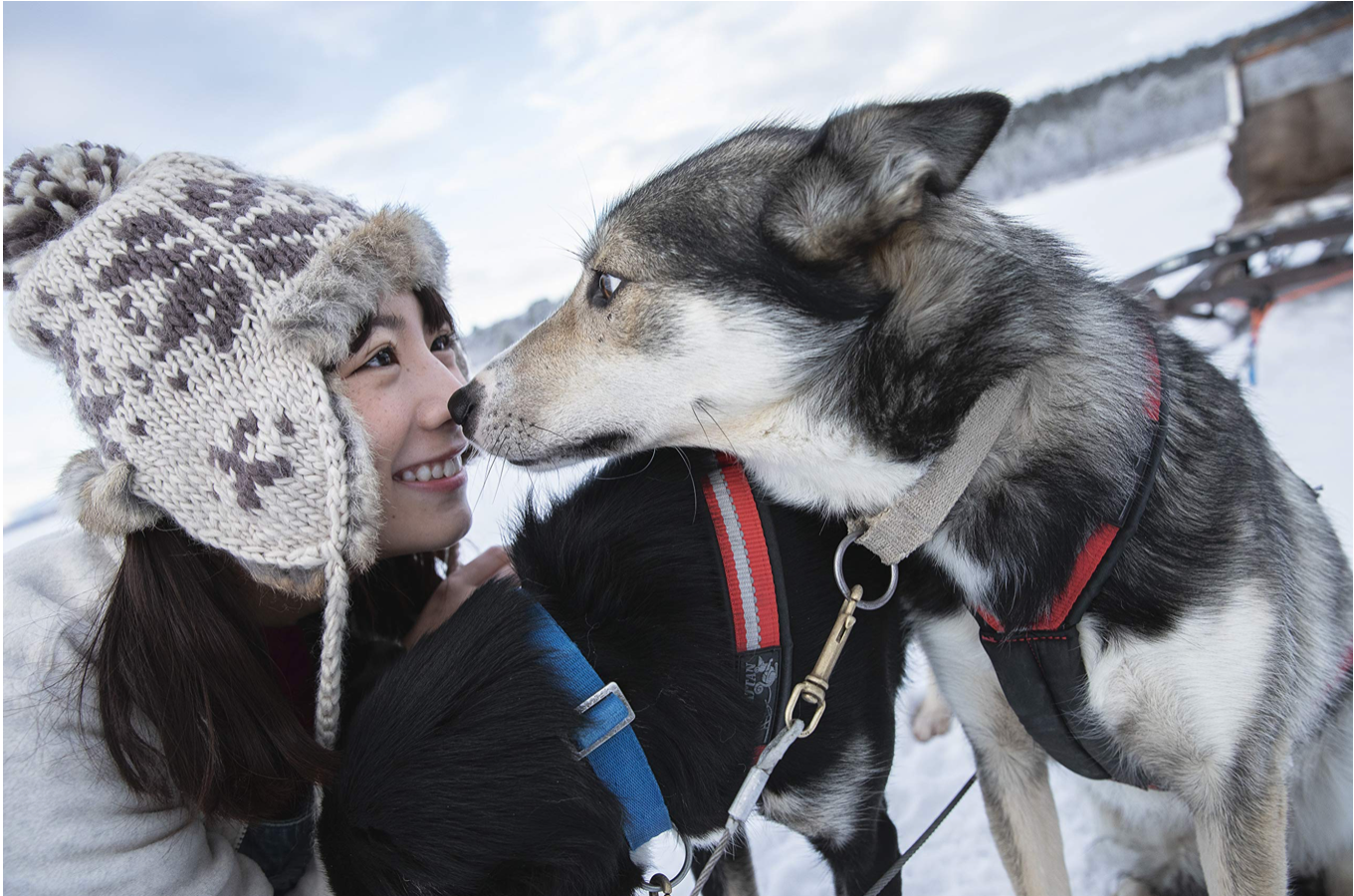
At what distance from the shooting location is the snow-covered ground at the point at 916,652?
2279mm

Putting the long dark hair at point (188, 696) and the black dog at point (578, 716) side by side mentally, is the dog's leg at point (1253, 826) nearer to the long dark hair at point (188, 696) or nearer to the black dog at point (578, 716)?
the black dog at point (578, 716)

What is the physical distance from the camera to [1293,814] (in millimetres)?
1944

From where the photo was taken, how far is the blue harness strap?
4.40 feet

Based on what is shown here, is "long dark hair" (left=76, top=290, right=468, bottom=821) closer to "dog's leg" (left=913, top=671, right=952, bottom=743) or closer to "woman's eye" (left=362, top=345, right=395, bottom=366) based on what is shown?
"woman's eye" (left=362, top=345, right=395, bottom=366)

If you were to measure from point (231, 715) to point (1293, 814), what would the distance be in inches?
94.5

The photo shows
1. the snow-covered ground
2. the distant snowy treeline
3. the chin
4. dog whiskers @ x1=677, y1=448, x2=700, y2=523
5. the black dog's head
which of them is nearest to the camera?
the black dog's head

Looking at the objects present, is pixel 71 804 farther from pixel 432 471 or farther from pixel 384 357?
pixel 384 357

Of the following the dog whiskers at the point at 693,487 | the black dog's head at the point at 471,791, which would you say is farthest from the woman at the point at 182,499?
the dog whiskers at the point at 693,487

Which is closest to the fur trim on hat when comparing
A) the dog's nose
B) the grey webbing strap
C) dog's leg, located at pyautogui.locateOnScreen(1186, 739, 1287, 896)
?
the dog's nose

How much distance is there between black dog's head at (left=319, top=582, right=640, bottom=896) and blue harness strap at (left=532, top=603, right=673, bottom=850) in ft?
0.07

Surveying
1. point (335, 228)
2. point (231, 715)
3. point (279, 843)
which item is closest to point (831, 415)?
point (335, 228)

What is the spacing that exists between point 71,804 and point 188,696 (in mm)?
237

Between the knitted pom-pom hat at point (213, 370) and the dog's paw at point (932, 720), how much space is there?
2.15m

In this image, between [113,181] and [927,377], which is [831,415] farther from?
[113,181]
